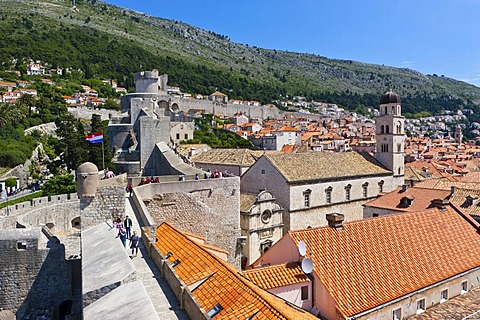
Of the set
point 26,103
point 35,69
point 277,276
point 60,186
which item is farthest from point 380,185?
point 35,69

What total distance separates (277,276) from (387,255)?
436 cm

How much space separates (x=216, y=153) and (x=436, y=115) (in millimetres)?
176037

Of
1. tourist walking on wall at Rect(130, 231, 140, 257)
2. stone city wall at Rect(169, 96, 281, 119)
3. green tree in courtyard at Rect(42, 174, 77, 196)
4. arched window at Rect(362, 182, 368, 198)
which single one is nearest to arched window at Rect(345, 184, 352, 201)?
arched window at Rect(362, 182, 368, 198)

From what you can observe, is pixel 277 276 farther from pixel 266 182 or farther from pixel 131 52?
pixel 131 52

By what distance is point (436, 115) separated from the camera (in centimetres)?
18175

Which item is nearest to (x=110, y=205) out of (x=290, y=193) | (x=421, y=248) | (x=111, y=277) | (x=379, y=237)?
(x=111, y=277)

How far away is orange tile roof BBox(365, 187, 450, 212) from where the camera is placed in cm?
2312

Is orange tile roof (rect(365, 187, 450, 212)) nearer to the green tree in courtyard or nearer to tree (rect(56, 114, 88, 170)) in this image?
the green tree in courtyard

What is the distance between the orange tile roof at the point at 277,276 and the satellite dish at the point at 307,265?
26 centimetres

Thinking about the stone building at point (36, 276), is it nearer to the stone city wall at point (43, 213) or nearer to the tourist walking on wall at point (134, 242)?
the stone city wall at point (43, 213)

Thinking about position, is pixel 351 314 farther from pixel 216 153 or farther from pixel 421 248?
pixel 216 153

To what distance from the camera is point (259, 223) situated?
82.2ft

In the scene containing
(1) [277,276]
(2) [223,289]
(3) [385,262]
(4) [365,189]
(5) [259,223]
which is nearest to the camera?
(2) [223,289]

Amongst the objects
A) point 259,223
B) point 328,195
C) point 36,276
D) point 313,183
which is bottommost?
point 36,276
